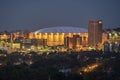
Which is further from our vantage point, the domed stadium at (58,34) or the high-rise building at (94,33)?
the domed stadium at (58,34)

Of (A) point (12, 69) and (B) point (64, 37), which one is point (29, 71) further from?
(B) point (64, 37)

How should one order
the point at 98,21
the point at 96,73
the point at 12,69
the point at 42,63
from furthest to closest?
the point at 98,21 < the point at 42,63 < the point at 12,69 < the point at 96,73

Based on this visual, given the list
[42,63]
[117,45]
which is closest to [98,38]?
[117,45]

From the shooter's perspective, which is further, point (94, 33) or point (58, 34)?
point (58, 34)
